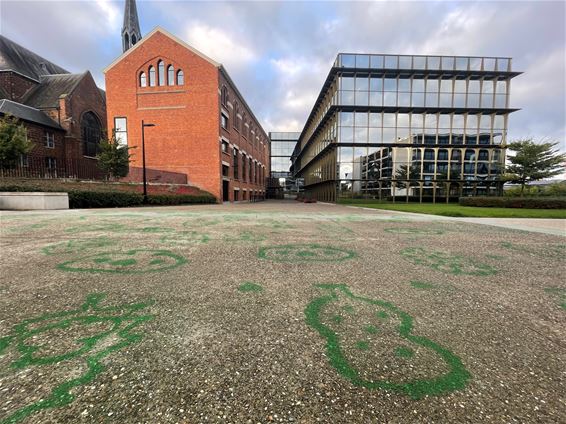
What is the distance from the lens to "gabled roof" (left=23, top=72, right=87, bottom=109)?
36.0m

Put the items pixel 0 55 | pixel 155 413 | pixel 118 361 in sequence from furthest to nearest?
pixel 0 55 → pixel 118 361 → pixel 155 413

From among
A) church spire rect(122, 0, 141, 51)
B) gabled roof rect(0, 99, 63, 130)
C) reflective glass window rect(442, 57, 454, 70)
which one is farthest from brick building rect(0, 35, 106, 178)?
reflective glass window rect(442, 57, 454, 70)

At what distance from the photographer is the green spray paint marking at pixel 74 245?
475 cm

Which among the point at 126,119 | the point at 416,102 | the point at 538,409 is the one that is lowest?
the point at 538,409

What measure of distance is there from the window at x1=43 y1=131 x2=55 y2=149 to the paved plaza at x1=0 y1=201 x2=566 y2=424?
39.3 meters

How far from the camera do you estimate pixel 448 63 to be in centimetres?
3172

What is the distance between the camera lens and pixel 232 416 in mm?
1400

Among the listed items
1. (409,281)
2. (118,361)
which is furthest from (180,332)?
(409,281)

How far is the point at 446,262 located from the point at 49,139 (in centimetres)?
4435

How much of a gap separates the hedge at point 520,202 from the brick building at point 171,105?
24211 millimetres

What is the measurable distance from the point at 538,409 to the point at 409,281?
2.09 m

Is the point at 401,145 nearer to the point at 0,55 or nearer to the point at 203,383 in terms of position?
the point at 203,383

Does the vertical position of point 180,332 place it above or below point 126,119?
below

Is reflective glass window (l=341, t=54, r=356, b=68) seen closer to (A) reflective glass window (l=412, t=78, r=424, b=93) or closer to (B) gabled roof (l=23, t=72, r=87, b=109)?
(A) reflective glass window (l=412, t=78, r=424, b=93)
